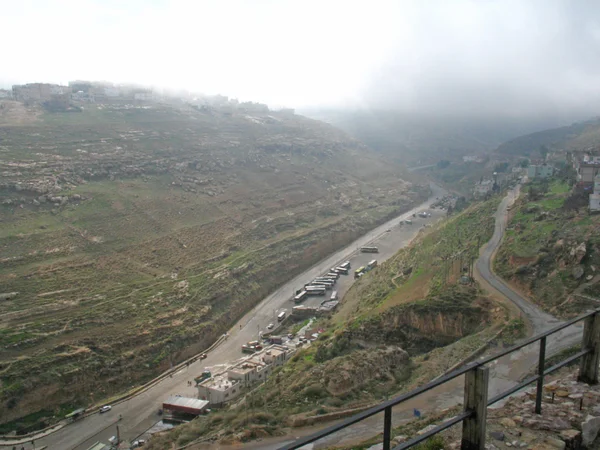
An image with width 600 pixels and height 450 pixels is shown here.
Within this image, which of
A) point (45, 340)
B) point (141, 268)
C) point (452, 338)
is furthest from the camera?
point (141, 268)

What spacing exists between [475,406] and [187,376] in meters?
22.6

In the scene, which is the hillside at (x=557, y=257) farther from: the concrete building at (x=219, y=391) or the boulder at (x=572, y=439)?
the boulder at (x=572, y=439)

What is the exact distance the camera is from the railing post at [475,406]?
3459 millimetres

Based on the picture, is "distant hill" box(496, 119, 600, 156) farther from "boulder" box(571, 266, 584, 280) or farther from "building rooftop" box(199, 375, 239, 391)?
"building rooftop" box(199, 375, 239, 391)

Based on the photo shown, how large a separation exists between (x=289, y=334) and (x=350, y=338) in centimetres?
921

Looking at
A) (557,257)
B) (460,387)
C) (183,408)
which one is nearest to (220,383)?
(183,408)

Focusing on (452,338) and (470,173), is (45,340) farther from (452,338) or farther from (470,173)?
(470,173)

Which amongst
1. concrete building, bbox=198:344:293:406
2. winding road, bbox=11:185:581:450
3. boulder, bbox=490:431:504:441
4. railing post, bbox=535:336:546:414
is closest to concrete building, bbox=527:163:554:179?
winding road, bbox=11:185:581:450

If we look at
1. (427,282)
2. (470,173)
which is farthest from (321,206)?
(470,173)

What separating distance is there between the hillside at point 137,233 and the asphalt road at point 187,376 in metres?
1.07

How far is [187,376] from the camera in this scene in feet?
79.4

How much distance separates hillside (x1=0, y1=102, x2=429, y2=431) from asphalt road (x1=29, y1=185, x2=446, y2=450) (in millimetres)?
1069

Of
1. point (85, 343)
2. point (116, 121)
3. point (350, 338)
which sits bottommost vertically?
point (85, 343)

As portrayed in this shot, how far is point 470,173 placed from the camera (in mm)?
87938
